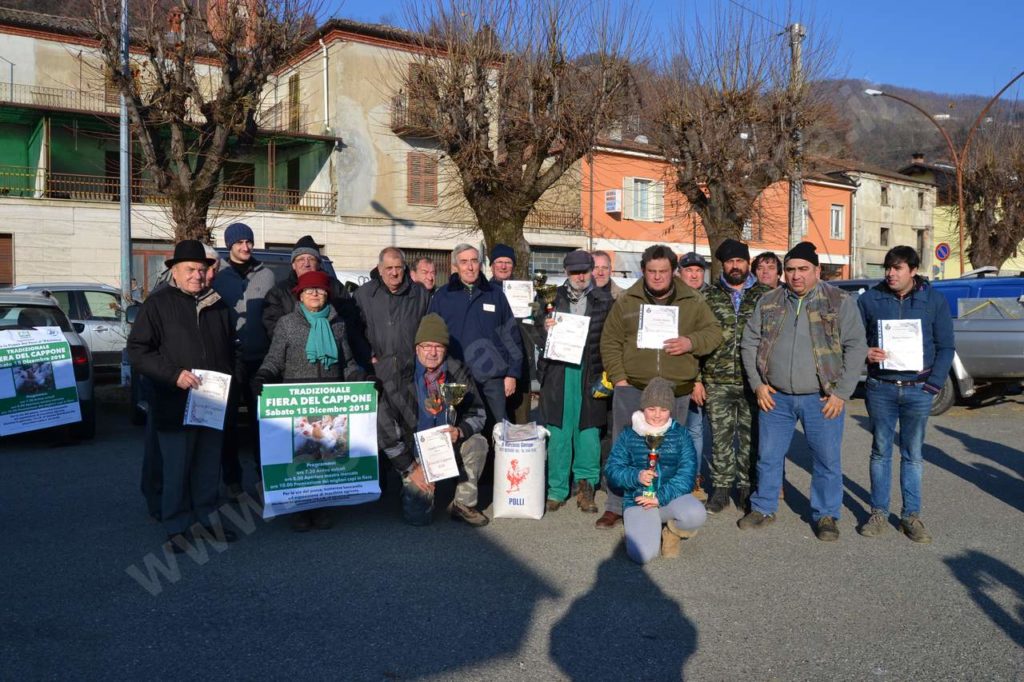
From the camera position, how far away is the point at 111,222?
26625 mm

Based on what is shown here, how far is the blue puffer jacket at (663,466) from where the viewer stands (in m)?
5.77

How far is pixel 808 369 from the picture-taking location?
19.8ft

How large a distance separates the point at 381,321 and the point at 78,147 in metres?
26.7

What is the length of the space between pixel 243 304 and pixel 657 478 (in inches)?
152

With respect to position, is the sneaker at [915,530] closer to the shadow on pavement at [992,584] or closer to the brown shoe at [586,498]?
the shadow on pavement at [992,584]

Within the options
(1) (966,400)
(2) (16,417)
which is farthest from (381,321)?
(1) (966,400)

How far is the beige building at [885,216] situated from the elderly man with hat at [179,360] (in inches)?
1601

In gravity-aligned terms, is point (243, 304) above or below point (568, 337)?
above

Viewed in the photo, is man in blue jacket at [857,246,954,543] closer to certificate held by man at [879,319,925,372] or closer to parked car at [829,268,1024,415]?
certificate held by man at [879,319,925,372]


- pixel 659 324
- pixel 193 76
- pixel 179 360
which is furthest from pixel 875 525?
pixel 193 76

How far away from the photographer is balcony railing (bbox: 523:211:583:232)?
33188 millimetres

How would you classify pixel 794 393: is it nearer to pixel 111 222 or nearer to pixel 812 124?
pixel 812 124

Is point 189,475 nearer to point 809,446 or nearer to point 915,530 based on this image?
point 809,446

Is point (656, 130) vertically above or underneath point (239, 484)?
above
